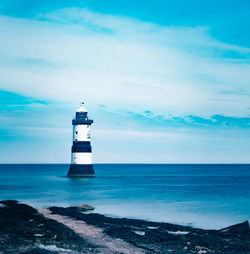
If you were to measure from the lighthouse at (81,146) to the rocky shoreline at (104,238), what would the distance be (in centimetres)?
2803

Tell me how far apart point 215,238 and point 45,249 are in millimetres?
8180

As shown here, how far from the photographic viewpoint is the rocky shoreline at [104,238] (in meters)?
14.5

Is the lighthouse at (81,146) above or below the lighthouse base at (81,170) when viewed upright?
above

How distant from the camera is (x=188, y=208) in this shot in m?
32.2

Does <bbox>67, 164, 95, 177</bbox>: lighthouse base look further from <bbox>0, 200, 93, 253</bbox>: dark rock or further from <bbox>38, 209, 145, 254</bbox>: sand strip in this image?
<bbox>0, 200, 93, 253</bbox>: dark rock

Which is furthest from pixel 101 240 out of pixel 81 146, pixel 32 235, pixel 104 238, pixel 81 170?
pixel 81 170

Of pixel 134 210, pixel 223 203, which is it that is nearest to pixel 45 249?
pixel 134 210

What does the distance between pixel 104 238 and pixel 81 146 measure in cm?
3320

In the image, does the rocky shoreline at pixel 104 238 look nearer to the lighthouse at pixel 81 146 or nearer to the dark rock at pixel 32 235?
the dark rock at pixel 32 235

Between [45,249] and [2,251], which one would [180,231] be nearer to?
[45,249]

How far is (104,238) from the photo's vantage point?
56.6 feet

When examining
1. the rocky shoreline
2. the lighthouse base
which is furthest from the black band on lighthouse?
the rocky shoreline

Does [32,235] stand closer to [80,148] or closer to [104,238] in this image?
[104,238]

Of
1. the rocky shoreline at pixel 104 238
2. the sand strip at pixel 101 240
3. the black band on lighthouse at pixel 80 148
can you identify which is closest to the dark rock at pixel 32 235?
the rocky shoreline at pixel 104 238
